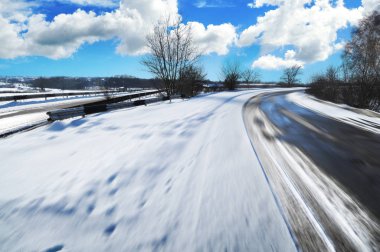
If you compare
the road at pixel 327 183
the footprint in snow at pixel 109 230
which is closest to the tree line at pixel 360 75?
the road at pixel 327 183

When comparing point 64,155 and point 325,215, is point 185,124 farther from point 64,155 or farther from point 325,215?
point 325,215

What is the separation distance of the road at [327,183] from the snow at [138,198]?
316 millimetres

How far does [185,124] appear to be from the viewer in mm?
9398

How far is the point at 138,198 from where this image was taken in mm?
3676

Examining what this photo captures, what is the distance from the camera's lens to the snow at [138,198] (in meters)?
2.72

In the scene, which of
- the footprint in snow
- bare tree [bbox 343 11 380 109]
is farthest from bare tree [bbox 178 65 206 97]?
the footprint in snow

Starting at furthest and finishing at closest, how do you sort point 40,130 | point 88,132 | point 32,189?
point 40,130
point 88,132
point 32,189

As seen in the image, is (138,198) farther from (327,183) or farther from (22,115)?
(22,115)

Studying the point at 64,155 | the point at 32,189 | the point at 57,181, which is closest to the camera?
the point at 32,189

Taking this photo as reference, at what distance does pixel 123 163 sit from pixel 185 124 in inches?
179

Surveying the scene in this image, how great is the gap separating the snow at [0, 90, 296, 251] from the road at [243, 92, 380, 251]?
1.04 feet

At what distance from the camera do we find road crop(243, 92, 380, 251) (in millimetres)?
2701

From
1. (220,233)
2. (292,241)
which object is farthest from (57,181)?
(292,241)

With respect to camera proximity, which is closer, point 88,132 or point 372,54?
point 88,132
